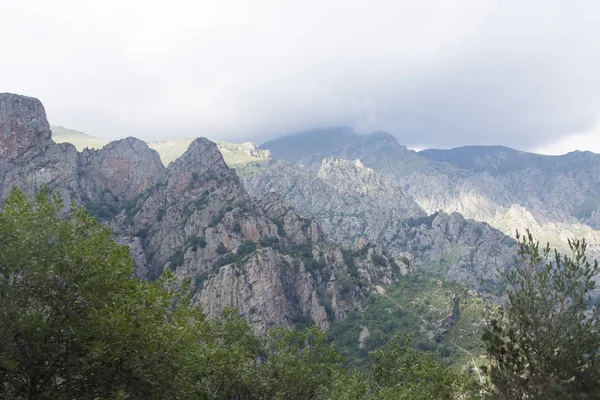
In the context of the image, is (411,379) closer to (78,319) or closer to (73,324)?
(78,319)

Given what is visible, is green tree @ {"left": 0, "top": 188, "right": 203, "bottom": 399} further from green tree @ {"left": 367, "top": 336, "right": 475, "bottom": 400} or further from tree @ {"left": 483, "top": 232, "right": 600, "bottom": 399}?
green tree @ {"left": 367, "top": 336, "right": 475, "bottom": 400}

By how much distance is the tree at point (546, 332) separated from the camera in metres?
25.1

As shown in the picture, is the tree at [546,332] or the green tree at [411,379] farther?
the green tree at [411,379]

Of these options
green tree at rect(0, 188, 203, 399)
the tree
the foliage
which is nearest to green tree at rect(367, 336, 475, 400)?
the tree

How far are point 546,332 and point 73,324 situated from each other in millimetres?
28741

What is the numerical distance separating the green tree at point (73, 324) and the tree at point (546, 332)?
2065cm

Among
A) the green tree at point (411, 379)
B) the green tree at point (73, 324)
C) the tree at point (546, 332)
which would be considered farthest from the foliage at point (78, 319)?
the green tree at point (411, 379)

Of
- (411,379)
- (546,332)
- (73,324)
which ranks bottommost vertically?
(411,379)

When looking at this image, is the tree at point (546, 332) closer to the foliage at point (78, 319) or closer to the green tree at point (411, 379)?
the green tree at point (411, 379)

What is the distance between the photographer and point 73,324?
23.7 m

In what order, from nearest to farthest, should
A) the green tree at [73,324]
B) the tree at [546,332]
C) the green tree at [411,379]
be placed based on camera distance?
the green tree at [73,324] → the tree at [546,332] → the green tree at [411,379]

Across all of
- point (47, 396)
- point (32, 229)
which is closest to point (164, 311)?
point (47, 396)

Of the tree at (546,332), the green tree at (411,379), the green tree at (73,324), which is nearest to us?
the green tree at (73,324)

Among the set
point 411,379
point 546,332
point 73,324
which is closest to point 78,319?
point 73,324
